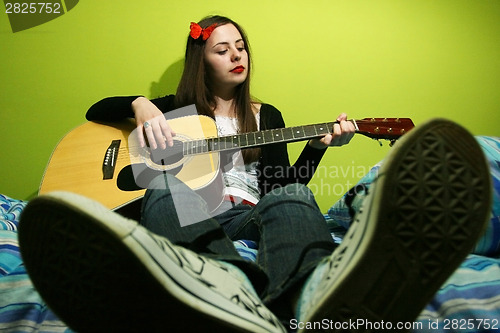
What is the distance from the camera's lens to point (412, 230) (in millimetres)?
352

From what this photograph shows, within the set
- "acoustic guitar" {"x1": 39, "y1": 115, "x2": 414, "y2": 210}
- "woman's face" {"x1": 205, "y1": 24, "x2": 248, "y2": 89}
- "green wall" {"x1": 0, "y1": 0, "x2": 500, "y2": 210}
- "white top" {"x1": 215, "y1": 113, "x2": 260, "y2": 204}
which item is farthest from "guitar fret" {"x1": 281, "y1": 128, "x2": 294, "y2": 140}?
"green wall" {"x1": 0, "y1": 0, "x2": 500, "y2": 210}

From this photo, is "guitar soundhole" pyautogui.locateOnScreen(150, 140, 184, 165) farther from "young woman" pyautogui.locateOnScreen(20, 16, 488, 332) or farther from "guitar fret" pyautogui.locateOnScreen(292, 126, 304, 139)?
"young woman" pyautogui.locateOnScreen(20, 16, 488, 332)

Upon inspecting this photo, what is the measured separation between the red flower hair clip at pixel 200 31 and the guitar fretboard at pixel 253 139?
0.41 metres

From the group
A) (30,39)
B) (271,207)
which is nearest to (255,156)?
(271,207)

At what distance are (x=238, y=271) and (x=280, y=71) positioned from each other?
113 cm

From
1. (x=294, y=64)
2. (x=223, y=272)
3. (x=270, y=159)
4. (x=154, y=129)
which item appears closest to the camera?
(x=223, y=272)

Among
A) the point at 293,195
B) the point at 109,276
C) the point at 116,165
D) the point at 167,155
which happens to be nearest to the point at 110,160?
the point at 116,165

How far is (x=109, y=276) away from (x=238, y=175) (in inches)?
28.5

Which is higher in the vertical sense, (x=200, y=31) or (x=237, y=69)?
(x=200, y=31)

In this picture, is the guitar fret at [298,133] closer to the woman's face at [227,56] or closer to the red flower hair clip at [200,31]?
the woman's face at [227,56]

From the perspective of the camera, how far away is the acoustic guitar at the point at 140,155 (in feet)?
3.12

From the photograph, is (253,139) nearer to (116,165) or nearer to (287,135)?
(287,135)

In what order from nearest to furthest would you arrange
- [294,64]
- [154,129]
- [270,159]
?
[154,129] < [270,159] < [294,64]

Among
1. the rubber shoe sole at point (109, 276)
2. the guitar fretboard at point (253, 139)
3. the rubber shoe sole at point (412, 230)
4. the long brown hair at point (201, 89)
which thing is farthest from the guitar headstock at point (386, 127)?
the rubber shoe sole at point (109, 276)
